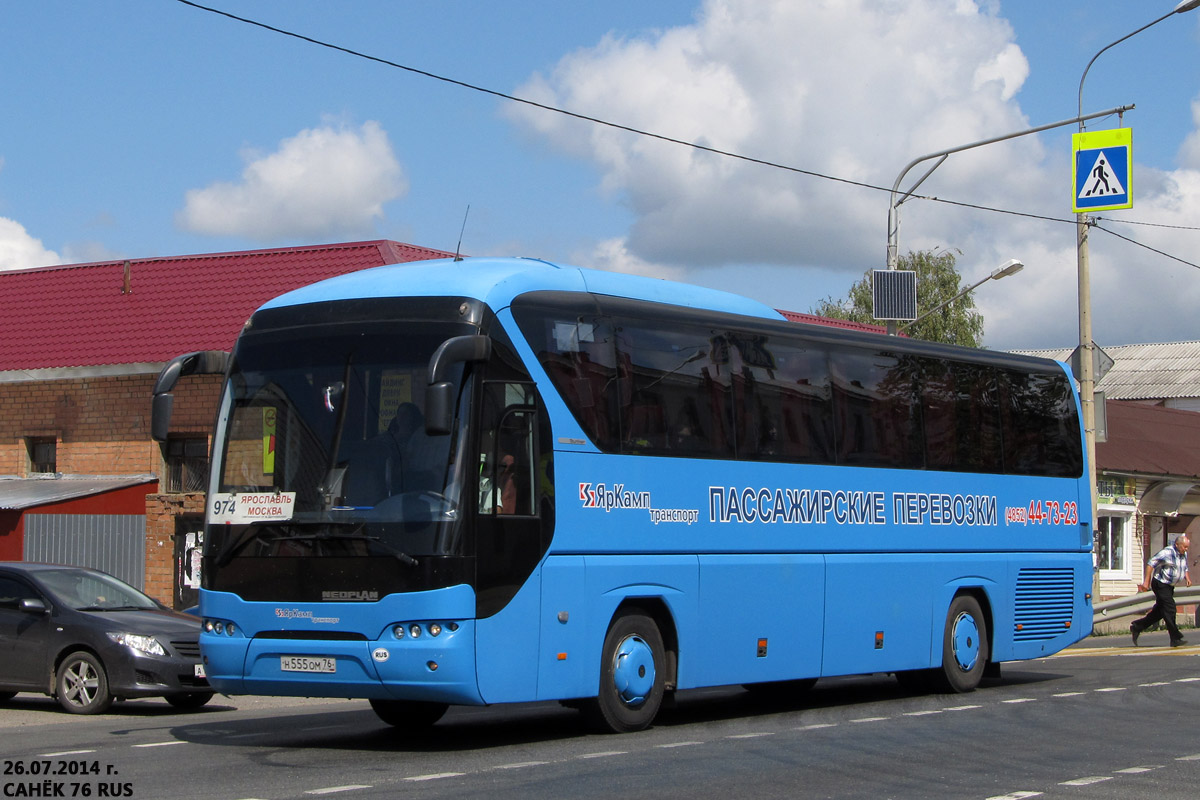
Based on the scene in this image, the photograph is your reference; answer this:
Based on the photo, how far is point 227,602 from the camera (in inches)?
431

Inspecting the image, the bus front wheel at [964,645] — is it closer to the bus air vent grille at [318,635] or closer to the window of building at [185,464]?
the bus air vent grille at [318,635]

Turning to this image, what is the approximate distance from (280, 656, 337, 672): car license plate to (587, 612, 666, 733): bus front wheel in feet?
6.99

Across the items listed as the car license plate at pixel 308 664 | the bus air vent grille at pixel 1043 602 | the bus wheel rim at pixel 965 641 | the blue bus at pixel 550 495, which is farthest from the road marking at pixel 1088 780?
the bus air vent grille at pixel 1043 602

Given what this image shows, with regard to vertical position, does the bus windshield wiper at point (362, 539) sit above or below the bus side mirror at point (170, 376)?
below

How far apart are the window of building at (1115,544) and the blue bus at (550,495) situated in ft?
87.8

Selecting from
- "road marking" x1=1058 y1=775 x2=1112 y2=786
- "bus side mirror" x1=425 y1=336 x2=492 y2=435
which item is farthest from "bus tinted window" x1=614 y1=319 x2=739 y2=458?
"road marking" x1=1058 y1=775 x2=1112 y2=786

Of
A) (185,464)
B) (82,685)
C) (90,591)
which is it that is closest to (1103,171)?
(185,464)

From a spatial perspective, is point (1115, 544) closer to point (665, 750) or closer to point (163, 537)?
point (163, 537)

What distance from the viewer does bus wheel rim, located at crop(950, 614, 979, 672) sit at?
51.7 ft

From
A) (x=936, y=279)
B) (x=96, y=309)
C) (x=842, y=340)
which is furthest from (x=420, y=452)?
(x=936, y=279)

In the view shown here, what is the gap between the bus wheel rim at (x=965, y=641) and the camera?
15.8 m

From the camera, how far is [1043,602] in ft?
55.7

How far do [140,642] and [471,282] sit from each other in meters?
5.64

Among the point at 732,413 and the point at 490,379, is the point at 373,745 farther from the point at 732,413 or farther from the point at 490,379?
the point at 732,413
